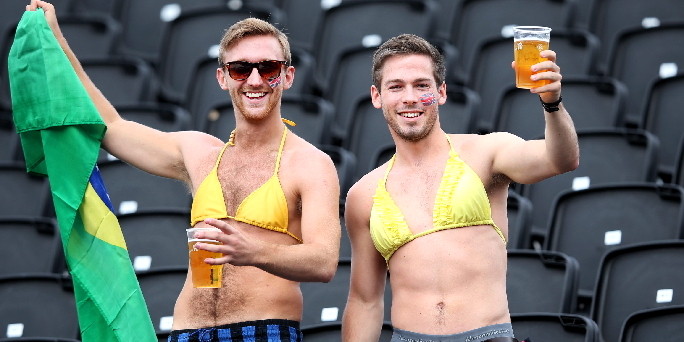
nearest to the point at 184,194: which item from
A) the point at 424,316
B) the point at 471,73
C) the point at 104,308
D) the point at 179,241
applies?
the point at 179,241

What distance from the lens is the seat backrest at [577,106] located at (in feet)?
25.0

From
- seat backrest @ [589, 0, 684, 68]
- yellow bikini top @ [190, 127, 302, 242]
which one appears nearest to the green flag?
yellow bikini top @ [190, 127, 302, 242]

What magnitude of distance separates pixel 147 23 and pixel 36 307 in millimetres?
3294

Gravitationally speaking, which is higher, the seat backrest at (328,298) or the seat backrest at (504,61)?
the seat backrest at (504,61)

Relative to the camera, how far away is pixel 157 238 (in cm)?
693

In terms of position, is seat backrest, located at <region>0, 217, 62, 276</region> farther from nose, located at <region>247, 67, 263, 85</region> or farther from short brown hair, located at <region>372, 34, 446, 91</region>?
short brown hair, located at <region>372, 34, 446, 91</region>

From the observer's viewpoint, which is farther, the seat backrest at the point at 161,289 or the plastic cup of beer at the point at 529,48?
the seat backrest at the point at 161,289

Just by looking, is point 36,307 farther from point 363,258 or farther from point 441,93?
point 441,93

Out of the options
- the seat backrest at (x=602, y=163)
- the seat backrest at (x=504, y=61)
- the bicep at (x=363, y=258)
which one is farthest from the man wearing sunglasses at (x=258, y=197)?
the seat backrest at (x=504, y=61)

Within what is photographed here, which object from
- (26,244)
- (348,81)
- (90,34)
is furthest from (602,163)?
(90,34)

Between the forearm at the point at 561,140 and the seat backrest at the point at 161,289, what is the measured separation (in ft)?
7.62

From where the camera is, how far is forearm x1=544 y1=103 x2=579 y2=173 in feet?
15.2

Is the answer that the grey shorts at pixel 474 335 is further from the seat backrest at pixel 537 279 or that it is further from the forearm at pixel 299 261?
the seat backrest at pixel 537 279

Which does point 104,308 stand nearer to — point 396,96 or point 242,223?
point 242,223
